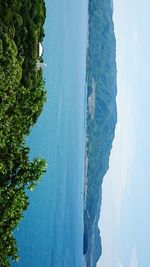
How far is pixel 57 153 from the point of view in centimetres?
6912

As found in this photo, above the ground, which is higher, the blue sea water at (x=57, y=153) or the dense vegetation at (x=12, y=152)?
the blue sea water at (x=57, y=153)

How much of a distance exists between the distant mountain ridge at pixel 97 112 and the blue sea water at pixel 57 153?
72.7 ft

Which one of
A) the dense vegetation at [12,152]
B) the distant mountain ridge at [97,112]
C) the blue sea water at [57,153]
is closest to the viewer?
the dense vegetation at [12,152]

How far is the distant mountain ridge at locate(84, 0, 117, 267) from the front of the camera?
130 metres

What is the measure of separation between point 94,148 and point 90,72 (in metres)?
24.6

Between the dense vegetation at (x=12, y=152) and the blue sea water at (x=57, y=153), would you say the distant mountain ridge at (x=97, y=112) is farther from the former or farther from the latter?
the dense vegetation at (x=12, y=152)

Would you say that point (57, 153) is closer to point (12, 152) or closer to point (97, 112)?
point (12, 152)

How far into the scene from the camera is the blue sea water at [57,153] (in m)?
50.4

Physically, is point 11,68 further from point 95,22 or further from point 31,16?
point 95,22

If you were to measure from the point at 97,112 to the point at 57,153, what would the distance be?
273 ft

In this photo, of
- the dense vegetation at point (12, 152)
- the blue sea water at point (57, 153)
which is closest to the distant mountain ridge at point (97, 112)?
the blue sea water at point (57, 153)

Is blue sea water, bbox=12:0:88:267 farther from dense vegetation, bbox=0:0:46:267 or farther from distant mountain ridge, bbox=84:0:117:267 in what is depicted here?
dense vegetation, bbox=0:0:46:267

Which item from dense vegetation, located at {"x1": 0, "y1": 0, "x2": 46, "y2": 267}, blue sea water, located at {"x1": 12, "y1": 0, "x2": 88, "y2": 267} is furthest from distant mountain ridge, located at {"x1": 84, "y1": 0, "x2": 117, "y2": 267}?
dense vegetation, located at {"x1": 0, "y1": 0, "x2": 46, "y2": 267}

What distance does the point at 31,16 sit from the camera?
108ft
